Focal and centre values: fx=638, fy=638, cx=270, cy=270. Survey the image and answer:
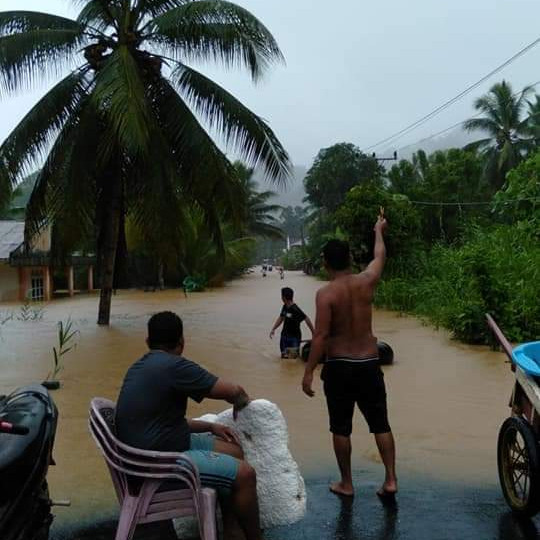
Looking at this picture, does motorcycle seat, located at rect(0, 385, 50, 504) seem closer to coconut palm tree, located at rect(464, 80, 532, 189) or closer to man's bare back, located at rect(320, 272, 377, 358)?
man's bare back, located at rect(320, 272, 377, 358)

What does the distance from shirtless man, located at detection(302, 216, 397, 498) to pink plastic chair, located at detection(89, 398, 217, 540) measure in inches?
50.0

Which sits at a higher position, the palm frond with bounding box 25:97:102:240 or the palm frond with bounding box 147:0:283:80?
the palm frond with bounding box 147:0:283:80

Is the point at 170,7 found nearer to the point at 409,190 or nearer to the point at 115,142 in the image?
the point at 115,142

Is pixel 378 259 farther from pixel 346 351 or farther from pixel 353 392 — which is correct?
pixel 353 392

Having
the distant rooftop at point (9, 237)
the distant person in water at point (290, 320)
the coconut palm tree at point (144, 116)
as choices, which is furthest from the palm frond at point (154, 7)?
the distant rooftop at point (9, 237)

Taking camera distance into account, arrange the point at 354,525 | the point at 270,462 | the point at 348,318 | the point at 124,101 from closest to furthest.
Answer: the point at 270,462 → the point at 354,525 → the point at 348,318 → the point at 124,101

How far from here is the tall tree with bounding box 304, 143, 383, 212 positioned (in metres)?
51.6

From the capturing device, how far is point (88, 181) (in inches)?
551

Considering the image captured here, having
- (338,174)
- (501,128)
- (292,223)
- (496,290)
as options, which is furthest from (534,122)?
(292,223)

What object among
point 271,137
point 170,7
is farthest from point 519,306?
point 170,7

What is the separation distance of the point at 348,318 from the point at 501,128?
3718cm

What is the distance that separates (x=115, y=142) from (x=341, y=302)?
10.8 metres

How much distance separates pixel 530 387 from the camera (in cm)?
354

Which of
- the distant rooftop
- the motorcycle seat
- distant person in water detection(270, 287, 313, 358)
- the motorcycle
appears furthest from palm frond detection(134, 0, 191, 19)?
the distant rooftop
